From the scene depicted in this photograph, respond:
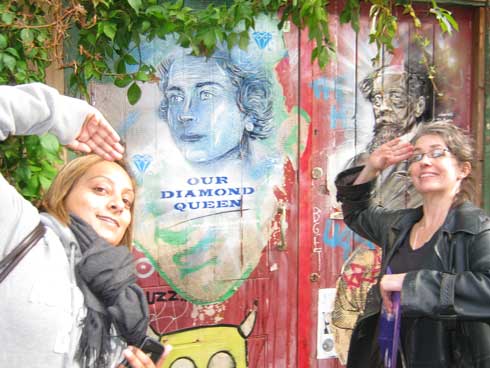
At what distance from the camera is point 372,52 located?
13.4 feet

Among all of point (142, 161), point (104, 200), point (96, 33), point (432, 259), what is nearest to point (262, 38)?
point (142, 161)

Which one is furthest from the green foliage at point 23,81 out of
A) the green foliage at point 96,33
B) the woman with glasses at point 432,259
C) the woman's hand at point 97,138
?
the woman with glasses at point 432,259

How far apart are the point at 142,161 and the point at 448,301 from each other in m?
1.85

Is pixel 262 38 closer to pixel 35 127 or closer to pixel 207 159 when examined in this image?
pixel 207 159

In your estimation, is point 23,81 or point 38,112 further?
point 23,81

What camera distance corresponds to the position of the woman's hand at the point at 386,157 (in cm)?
281

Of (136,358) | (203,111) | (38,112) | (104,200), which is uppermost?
(203,111)

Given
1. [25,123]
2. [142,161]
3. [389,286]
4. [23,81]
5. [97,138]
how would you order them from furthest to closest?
[142,161], [23,81], [389,286], [97,138], [25,123]

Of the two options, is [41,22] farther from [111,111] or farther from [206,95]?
[206,95]

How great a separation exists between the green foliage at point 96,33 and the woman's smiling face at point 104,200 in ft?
2.38

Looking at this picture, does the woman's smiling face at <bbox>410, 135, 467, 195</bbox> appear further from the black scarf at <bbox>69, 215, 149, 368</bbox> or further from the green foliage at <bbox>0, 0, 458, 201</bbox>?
the black scarf at <bbox>69, 215, 149, 368</bbox>

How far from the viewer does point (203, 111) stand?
Answer: 3793 millimetres

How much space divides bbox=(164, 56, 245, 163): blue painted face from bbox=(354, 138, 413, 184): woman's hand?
107 cm

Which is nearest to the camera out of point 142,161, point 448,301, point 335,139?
point 448,301
